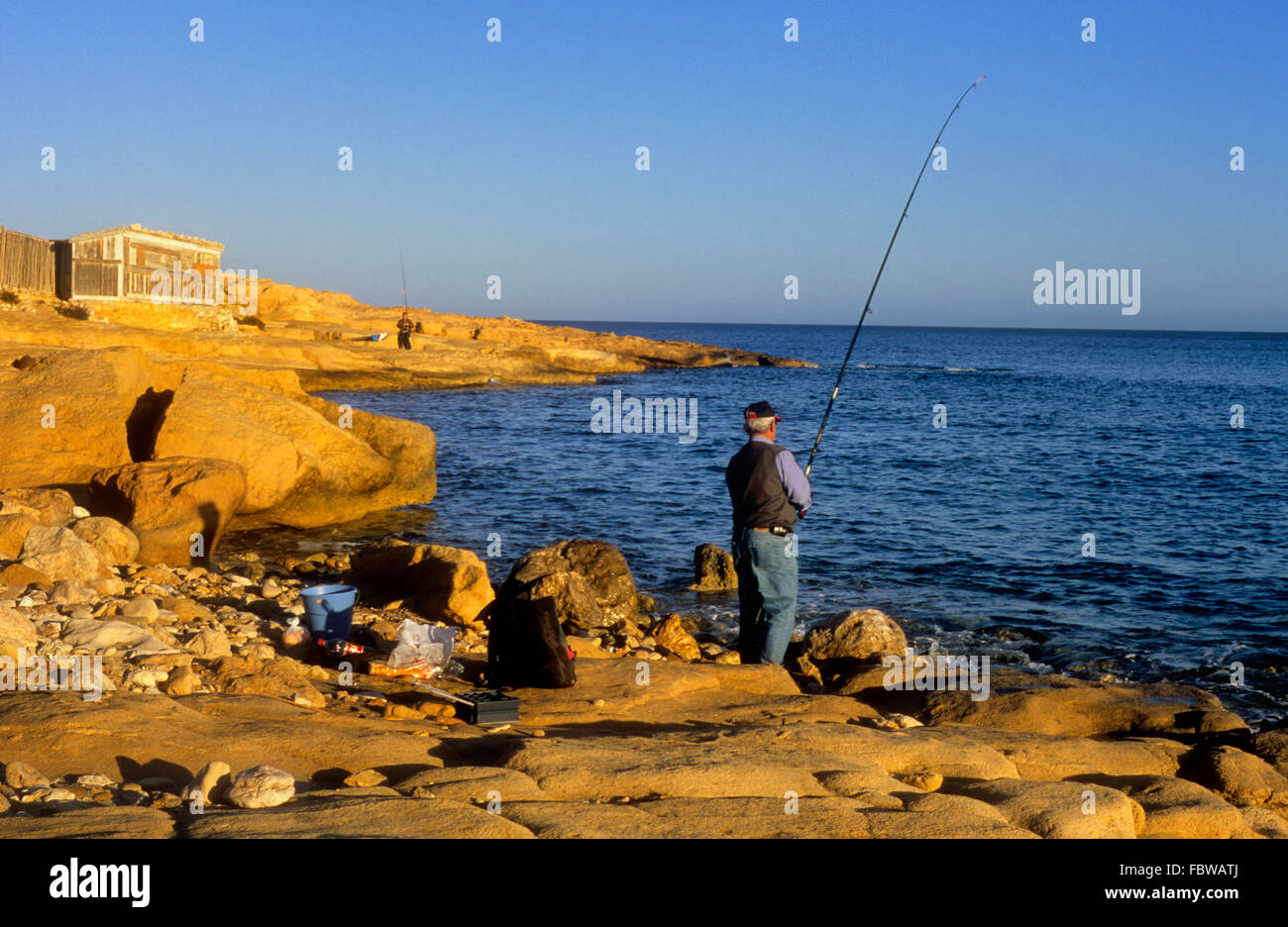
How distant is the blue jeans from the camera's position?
7648 millimetres

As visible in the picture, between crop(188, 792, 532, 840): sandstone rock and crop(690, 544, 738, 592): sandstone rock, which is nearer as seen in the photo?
crop(188, 792, 532, 840): sandstone rock

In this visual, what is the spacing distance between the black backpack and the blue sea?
5161 millimetres

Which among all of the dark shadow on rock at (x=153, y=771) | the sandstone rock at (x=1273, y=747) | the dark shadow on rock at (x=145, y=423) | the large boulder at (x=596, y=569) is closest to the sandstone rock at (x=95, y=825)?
the dark shadow on rock at (x=153, y=771)

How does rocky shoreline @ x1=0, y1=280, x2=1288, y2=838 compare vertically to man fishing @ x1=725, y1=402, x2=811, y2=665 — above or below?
below

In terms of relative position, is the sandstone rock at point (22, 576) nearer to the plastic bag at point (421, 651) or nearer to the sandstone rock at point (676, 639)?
the plastic bag at point (421, 651)

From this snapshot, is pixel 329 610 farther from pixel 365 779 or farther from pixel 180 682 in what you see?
pixel 365 779

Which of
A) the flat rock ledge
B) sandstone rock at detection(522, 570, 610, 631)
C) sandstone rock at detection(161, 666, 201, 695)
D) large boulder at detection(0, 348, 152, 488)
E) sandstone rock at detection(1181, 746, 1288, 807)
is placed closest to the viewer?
the flat rock ledge

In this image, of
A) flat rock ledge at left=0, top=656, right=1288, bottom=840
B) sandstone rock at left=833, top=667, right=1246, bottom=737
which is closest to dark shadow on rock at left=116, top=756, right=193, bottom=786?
flat rock ledge at left=0, top=656, right=1288, bottom=840

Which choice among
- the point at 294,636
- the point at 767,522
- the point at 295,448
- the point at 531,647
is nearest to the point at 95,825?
the point at 531,647

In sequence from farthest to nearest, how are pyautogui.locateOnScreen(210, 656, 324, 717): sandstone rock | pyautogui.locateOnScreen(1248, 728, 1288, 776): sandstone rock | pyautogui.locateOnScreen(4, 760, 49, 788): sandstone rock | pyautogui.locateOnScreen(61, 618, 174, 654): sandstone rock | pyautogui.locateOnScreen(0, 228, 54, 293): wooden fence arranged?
pyautogui.locateOnScreen(0, 228, 54, 293): wooden fence < pyautogui.locateOnScreen(61, 618, 174, 654): sandstone rock < pyautogui.locateOnScreen(1248, 728, 1288, 776): sandstone rock < pyautogui.locateOnScreen(210, 656, 324, 717): sandstone rock < pyautogui.locateOnScreen(4, 760, 49, 788): sandstone rock

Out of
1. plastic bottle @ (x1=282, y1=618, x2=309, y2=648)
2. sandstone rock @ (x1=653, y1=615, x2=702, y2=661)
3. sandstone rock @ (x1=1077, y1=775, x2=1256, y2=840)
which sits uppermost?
plastic bottle @ (x1=282, y1=618, x2=309, y2=648)

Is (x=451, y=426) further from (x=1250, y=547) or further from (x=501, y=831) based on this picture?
(x=501, y=831)

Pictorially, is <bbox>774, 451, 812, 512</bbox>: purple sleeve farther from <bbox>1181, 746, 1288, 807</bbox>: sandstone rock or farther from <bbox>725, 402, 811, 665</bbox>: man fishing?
<bbox>1181, 746, 1288, 807</bbox>: sandstone rock

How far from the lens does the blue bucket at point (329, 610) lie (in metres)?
7.54
